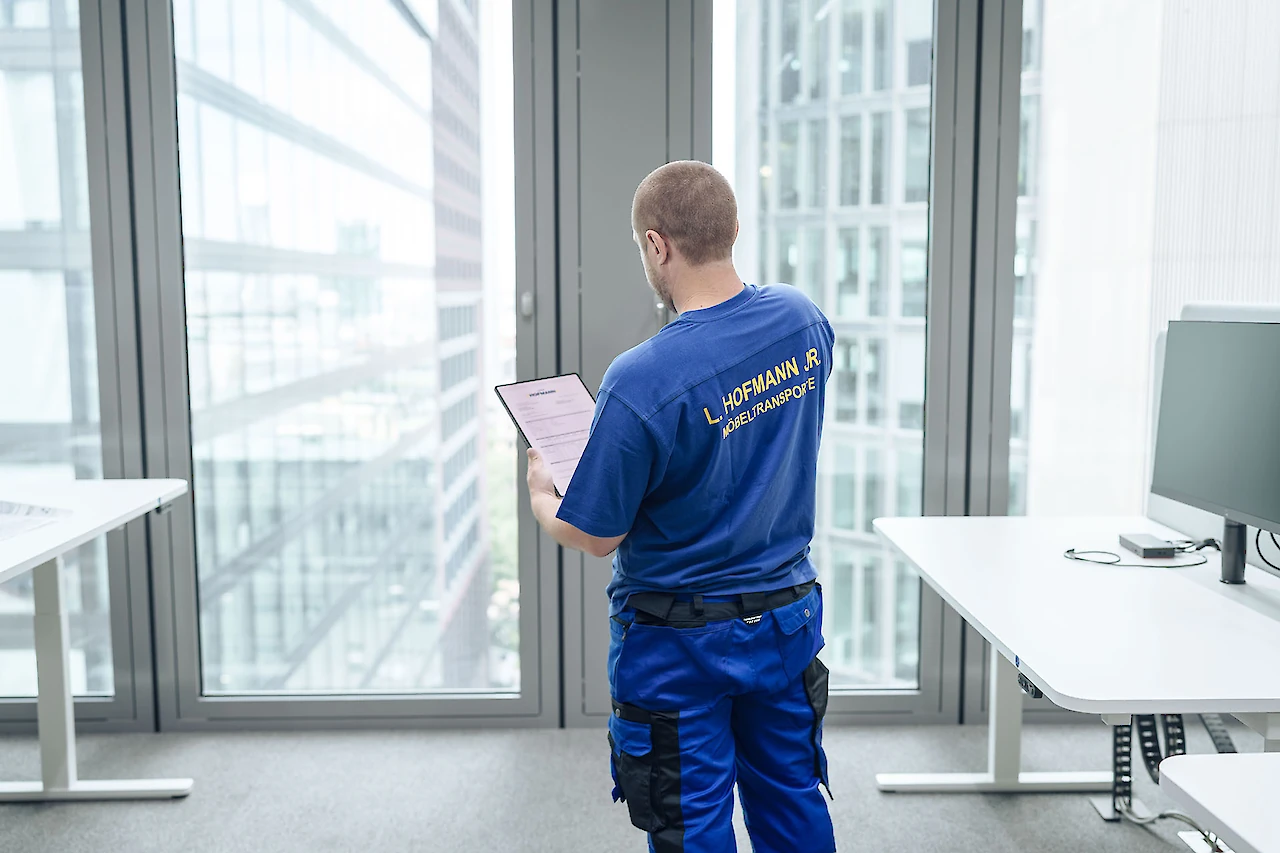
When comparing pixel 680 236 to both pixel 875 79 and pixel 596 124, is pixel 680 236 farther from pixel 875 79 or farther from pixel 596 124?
pixel 875 79

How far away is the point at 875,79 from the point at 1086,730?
1.89 meters

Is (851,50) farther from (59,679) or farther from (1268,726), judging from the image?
(59,679)

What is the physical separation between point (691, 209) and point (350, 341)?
5.17 ft

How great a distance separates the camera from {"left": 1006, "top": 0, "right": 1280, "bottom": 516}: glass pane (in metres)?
2.69

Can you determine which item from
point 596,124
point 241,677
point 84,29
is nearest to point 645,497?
point 596,124

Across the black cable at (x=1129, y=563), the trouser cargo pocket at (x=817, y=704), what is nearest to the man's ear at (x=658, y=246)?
the trouser cargo pocket at (x=817, y=704)

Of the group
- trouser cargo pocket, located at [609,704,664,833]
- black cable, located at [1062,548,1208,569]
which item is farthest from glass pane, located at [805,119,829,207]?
trouser cargo pocket, located at [609,704,664,833]

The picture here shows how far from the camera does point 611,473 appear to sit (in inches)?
55.6

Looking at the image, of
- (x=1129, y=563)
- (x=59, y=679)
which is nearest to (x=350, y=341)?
(x=59, y=679)

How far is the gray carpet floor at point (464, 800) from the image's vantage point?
223 centimetres

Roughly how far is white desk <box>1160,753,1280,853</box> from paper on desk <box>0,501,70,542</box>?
2018mm

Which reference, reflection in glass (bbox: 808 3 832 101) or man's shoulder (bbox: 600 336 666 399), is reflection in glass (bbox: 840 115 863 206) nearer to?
reflection in glass (bbox: 808 3 832 101)

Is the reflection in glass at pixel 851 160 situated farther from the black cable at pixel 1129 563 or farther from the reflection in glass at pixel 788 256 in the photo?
the black cable at pixel 1129 563

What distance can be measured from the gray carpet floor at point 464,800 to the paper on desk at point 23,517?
29.5 inches
